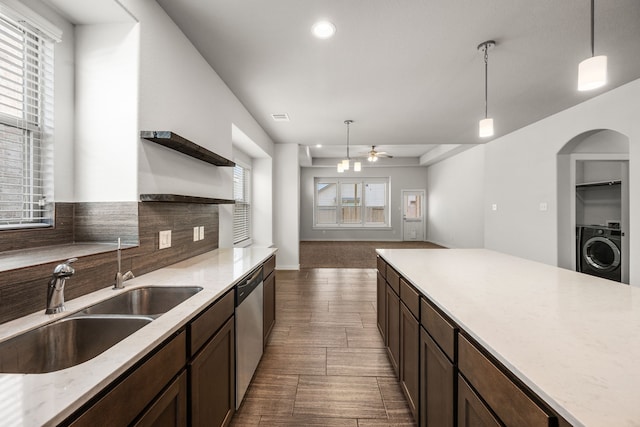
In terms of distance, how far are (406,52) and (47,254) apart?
2796 millimetres

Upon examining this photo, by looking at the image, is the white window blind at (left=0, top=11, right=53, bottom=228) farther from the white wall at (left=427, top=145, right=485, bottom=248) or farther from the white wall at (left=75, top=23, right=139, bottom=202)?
the white wall at (left=427, top=145, right=485, bottom=248)

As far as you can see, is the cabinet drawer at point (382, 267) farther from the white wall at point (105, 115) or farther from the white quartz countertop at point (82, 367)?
the white wall at point (105, 115)

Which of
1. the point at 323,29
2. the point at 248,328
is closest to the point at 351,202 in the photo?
the point at 323,29

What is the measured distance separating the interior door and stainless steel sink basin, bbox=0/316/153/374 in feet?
32.1

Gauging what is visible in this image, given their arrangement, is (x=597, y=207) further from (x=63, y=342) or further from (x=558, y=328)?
(x=63, y=342)

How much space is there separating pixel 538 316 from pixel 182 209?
2.19 metres

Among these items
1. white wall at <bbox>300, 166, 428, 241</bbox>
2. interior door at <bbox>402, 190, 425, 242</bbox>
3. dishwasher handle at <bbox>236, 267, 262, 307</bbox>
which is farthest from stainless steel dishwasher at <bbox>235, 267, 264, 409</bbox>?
interior door at <bbox>402, 190, 425, 242</bbox>

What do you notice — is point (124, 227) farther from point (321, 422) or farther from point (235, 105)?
point (235, 105)

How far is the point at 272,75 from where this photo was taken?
2.77 metres

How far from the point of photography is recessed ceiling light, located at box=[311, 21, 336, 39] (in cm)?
200

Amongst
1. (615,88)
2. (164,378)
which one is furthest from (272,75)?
(615,88)

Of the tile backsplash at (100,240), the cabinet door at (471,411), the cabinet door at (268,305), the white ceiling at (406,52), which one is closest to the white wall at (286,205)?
the white ceiling at (406,52)

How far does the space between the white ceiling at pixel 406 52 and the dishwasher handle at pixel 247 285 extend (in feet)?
5.98

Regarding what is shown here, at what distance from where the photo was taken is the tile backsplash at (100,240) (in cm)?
100
